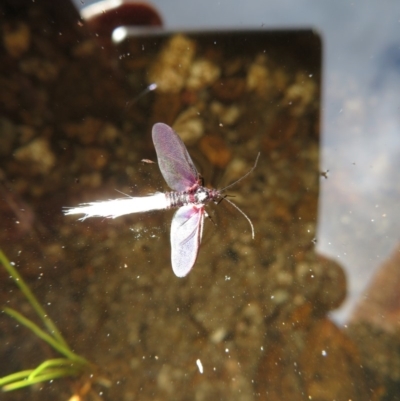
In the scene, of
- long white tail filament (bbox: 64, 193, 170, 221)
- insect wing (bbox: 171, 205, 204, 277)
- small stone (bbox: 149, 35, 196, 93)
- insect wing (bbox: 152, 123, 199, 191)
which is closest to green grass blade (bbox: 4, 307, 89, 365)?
long white tail filament (bbox: 64, 193, 170, 221)

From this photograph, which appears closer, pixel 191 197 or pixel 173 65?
pixel 191 197

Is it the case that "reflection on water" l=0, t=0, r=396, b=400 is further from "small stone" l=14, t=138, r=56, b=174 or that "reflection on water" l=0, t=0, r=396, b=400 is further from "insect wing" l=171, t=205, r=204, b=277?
"insect wing" l=171, t=205, r=204, b=277

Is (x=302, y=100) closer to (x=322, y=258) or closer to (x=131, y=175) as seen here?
(x=322, y=258)

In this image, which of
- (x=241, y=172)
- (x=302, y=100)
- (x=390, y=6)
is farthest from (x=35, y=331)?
(x=390, y=6)

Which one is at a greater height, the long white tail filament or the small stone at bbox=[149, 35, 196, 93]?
the small stone at bbox=[149, 35, 196, 93]

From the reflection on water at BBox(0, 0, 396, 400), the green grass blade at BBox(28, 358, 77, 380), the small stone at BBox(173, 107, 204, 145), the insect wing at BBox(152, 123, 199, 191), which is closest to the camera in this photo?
the insect wing at BBox(152, 123, 199, 191)

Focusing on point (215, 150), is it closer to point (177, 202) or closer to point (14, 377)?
point (177, 202)

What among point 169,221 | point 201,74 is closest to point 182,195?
point 169,221

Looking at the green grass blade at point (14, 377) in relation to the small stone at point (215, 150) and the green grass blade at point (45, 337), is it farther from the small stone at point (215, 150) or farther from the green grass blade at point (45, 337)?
the small stone at point (215, 150)
